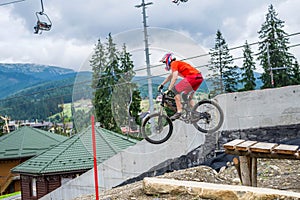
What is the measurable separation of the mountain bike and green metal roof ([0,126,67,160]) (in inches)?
837

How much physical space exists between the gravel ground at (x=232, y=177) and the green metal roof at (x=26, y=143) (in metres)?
17.1

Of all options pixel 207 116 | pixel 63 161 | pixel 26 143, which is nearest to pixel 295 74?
pixel 63 161

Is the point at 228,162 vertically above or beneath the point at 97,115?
beneath

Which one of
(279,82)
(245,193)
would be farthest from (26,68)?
(245,193)

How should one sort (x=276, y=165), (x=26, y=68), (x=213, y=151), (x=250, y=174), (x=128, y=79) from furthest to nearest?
(x=26, y=68) < (x=213, y=151) < (x=276, y=165) < (x=250, y=174) < (x=128, y=79)

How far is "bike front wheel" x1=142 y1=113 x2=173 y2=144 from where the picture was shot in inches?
90.6

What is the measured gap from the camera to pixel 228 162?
7.97 m

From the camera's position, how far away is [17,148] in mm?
23078

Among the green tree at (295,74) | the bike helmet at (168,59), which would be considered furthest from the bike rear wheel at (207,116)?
the green tree at (295,74)

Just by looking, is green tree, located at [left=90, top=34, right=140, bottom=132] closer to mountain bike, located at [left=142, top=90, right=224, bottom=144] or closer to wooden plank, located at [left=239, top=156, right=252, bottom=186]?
mountain bike, located at [left=142, top=90, right=224, bottom=144]

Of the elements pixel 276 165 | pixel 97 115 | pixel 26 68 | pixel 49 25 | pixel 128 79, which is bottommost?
pixel 276 165

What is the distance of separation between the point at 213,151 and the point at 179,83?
6757 millimetres

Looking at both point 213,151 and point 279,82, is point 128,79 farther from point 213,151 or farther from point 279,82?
point 279,82

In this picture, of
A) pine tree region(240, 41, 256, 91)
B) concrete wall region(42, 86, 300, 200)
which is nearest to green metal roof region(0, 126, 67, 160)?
concrete wall region(42, 86, 300, 200)
